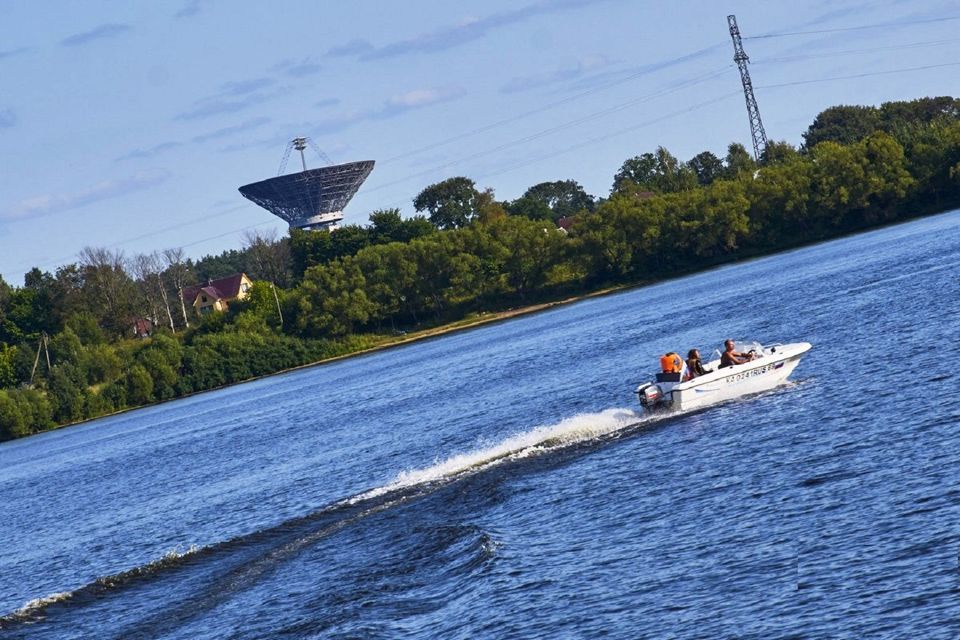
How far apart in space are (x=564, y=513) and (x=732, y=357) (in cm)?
1479

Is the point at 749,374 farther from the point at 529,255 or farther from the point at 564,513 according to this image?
the point at 529,255

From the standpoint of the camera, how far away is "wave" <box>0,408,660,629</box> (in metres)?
33.2

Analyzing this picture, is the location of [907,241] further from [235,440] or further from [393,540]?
[393,540]

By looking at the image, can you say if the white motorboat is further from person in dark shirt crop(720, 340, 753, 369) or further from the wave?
the wave

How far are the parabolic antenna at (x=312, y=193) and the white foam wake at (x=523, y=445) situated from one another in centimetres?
13949

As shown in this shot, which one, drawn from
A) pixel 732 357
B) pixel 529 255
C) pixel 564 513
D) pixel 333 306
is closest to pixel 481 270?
pixel 529 255

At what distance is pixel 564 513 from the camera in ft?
101

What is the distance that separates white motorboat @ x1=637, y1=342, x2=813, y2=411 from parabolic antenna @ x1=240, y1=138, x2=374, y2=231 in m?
139

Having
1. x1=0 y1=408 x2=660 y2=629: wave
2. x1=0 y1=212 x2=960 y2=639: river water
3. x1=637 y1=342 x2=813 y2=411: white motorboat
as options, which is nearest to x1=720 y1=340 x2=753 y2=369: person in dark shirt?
x1=637 y1=342 x2=813 y2=411: white motorboat

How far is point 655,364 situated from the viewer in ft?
192

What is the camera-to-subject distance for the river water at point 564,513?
2241cm

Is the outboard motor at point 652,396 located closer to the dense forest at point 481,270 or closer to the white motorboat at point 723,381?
the white motorboat at point 723,381

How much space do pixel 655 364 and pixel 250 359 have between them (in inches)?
3322

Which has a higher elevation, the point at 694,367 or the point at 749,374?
the point at 694,367
